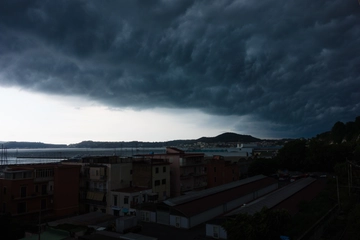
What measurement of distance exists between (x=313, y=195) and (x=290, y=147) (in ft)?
132

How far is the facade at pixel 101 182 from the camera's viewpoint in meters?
37.6

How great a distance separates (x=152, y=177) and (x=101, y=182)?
669cm

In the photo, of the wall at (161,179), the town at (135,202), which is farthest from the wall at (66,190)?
the wall at (161,179)

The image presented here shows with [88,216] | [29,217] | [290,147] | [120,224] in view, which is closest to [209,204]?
[120,224]

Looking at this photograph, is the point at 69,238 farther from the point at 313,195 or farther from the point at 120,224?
the point at 313,195

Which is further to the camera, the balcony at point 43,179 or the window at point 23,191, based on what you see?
the balcony at point 43,179

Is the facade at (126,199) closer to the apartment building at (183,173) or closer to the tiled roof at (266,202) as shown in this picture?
the apartment building at (183,173)

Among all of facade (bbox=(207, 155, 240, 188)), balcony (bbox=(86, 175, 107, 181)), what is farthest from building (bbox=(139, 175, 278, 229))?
facade (bbox=(207, 155, 240, 188))

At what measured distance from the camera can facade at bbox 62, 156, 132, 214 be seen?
37.6 m

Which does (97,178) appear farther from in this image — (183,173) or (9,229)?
(183,173)

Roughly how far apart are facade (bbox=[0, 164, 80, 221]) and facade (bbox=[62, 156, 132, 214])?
2151 mm

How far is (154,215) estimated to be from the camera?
32812 millimetres

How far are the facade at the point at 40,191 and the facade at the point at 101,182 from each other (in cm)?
215

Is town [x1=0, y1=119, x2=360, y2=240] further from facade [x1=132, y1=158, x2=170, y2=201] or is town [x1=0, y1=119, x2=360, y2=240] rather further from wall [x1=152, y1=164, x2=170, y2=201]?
wall [x1=152, y1=164, x2=170, y2=201]
